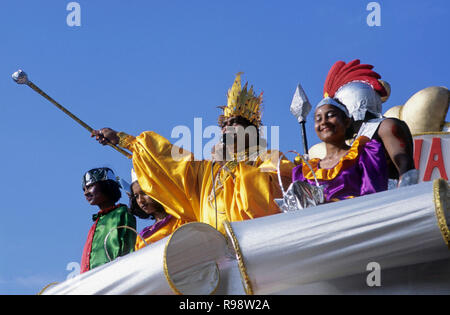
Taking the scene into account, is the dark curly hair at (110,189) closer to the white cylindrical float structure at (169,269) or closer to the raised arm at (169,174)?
the raised arm at (169,174)

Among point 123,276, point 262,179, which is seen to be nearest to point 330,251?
point 123,276

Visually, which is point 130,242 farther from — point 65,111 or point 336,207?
point 336,207

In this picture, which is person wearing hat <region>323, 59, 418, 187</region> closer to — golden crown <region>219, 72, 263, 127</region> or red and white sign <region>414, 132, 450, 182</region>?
golden crown <region>219, 72, 263, 127</region>

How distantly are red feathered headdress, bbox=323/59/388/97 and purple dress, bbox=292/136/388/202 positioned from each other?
1.10 metres

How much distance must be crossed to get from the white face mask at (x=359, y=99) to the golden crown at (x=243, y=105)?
901 millimetres

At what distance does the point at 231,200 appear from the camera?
512cm

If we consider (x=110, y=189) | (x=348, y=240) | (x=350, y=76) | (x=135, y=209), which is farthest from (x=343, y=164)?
(x=110, y=189)

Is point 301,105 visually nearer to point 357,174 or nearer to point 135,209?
point 135,209

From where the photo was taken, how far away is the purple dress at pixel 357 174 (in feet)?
14.2

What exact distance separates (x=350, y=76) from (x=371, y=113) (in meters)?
0.54

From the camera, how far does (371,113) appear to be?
5148 mm

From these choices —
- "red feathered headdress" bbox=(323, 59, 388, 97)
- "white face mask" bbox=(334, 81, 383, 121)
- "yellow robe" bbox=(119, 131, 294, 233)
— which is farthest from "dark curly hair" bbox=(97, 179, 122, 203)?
"white face mask" bbox=(334, 81, 383, 121)

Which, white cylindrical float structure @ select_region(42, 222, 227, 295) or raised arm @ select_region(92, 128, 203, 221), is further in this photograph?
raised arm @ select_region(92, 128, 203, 221)

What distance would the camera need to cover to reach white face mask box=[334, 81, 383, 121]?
16.8 feet
